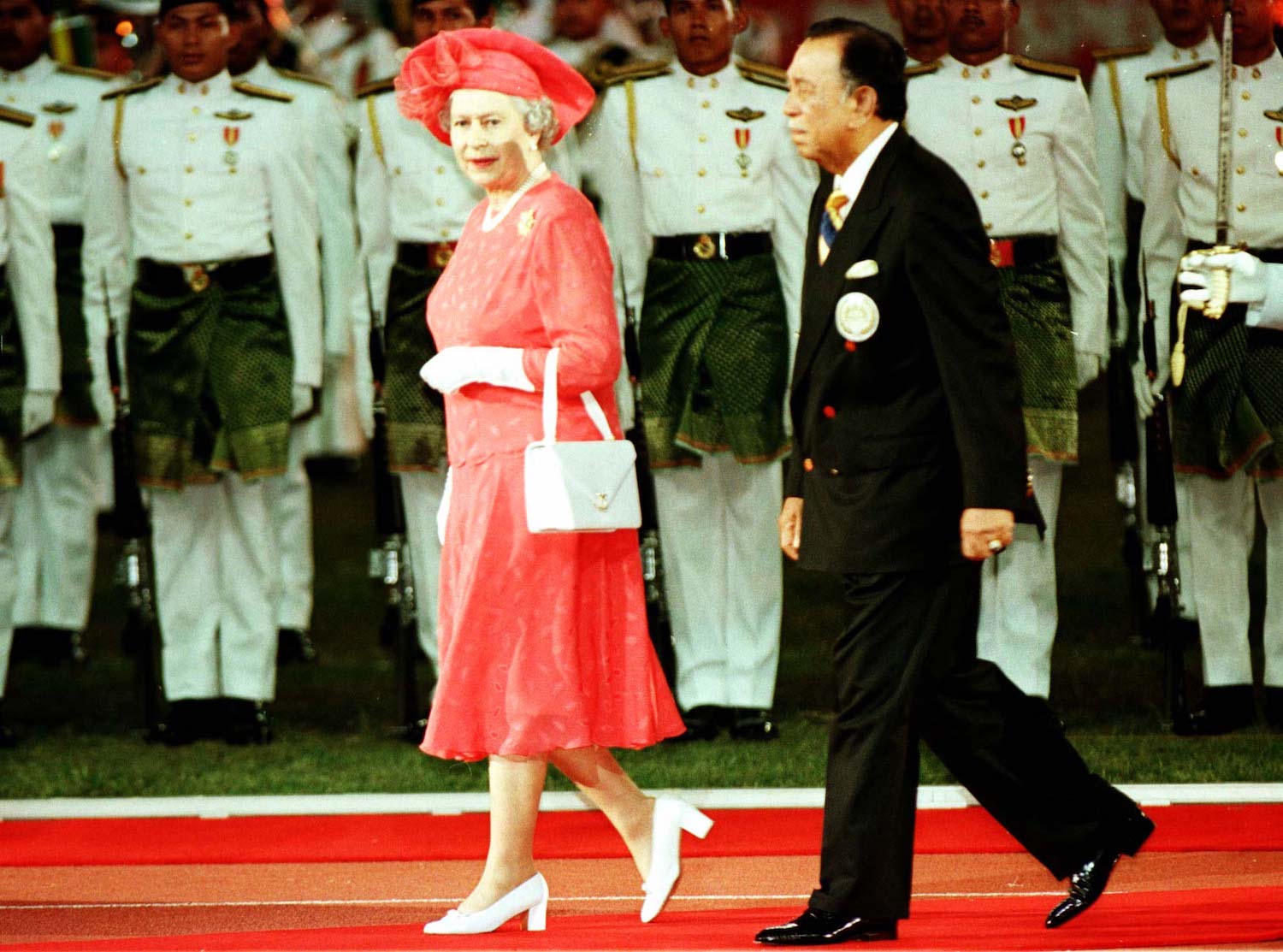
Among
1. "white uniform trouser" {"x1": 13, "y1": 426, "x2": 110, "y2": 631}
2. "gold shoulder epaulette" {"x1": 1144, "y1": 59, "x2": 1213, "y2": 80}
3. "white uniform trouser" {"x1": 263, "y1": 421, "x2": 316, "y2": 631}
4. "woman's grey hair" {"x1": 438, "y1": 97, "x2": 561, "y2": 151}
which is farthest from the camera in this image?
"white uniform trouser" {"x1": 263, "y1": 421, "x2": 316, "y2": 631}

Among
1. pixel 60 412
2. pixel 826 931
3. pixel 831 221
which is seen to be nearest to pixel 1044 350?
pixel 831 221

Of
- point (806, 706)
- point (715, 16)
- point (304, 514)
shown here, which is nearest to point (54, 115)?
point (304, 514)

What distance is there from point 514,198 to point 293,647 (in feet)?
12.2

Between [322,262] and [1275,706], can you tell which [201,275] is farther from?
[1275,706]

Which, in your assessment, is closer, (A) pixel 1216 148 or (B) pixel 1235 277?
(B) pixel 1235 277

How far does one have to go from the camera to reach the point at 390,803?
568 cm

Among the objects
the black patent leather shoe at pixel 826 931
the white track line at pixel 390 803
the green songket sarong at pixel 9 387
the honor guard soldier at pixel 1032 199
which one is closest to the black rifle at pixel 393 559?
the white track line at pixel 390 803

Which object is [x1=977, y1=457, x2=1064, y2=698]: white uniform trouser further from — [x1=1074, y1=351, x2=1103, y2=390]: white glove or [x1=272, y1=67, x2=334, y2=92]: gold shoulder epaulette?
[x1=272, y1=67, x2=334, y2=92]: gold shoulder epaulette

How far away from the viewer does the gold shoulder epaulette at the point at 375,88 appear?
6.43m

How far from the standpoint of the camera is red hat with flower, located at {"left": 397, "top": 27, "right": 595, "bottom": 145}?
4.27 meters

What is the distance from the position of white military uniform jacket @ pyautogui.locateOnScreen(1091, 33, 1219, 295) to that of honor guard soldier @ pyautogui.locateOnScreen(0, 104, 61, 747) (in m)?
2.99

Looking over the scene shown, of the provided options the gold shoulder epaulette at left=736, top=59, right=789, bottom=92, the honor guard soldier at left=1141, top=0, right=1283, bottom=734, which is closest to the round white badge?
the honor guard soldier at left=1141, top=0, right=1283, bottom=734

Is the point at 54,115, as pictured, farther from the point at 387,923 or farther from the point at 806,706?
the point at 387,923

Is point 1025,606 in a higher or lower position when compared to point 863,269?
lower
